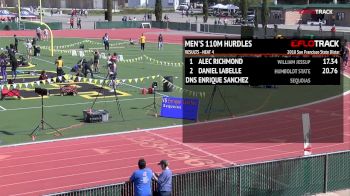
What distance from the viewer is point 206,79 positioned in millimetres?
21609

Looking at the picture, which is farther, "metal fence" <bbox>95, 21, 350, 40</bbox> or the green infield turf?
"metal fence" <bbox>95, 21, 350, 40</bbox>

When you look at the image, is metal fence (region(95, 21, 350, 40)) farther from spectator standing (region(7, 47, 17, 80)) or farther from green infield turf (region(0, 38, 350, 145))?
spectator standing (region(7, 47, 17, 80))

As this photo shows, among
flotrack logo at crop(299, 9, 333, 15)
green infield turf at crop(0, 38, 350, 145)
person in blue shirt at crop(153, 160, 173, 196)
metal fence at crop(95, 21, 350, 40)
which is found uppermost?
flotrack logo at crop(299, 9, 333, 15)

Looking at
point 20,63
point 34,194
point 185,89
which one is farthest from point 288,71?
point 20,63

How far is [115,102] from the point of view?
28.6 m

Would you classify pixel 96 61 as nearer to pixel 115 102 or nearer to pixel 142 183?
pixel 115 102
